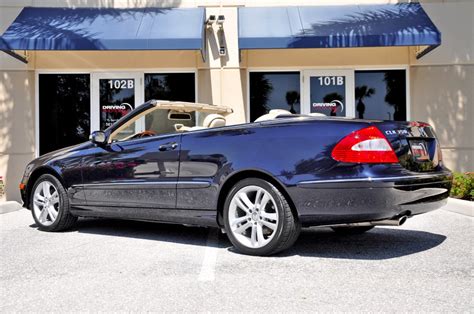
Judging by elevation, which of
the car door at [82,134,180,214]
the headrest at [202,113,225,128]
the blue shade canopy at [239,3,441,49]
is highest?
the blue shade canopy at [239,3,441,49]

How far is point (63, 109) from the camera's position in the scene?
35.6 feet

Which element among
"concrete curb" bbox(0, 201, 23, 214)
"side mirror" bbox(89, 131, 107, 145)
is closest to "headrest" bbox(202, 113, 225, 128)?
"side mirror" bbox(89, 131, 107, 145)

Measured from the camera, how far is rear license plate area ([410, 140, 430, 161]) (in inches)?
173

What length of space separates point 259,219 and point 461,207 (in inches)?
162

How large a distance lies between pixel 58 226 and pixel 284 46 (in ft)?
17.1

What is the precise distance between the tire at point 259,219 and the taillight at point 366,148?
0.69m

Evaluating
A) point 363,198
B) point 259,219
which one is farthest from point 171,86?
point 363,198

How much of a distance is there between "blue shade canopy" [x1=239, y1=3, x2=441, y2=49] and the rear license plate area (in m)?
4.90

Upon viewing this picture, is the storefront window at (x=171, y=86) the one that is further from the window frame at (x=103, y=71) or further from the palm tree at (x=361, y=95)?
the palm tree at (x=361, y=95)

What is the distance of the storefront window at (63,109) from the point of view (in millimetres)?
10797

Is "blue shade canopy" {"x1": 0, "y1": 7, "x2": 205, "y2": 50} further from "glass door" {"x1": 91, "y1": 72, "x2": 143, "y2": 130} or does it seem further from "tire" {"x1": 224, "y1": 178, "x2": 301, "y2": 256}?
"tire" {"x1": 224, "y1": 178, "x2": 301, "y2": 256}

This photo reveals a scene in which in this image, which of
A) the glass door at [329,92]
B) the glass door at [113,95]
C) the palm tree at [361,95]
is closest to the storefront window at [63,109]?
the glass door at [113,95]

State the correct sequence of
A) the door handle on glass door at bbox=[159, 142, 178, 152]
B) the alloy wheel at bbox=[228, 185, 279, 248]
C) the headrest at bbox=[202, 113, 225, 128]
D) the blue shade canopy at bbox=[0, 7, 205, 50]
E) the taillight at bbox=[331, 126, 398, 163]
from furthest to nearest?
the blue shade canopy at bbox=[0, 7, 205, 50]
the headrest at bbox=[202, 113, 225, 128]
the door handle on glass door at bbox=[159, 142, 178, 152]
the alloy wheel at bbox=[228, 185, 279, 248]
the taillight at bbox=[331, 126, 398, 163]

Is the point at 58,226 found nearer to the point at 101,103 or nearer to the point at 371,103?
the point at 101,103
